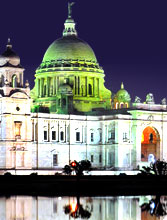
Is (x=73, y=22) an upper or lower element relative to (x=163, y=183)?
upper

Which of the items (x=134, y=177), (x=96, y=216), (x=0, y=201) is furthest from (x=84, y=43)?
(x=96, y=216)

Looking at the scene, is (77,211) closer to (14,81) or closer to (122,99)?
(14,81)

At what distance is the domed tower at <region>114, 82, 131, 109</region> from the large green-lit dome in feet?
23.4

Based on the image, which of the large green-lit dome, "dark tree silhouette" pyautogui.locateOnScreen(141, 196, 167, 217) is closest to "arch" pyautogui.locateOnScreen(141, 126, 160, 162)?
the large green-lit dome

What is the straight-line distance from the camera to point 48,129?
132 m

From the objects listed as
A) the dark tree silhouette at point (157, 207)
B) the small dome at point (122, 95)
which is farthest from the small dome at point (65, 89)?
the dark tree silhouette at point (157, 207)

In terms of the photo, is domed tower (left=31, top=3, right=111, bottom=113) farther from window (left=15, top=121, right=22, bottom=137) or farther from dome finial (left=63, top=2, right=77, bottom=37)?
window (left=15, top=121, right=22, bottom=137)

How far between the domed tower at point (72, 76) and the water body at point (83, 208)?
6473 cm

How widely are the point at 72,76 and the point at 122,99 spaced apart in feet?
29.9

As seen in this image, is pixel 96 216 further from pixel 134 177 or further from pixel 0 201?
Result: pixel 134 177

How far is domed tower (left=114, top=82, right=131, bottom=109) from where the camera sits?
14750cm

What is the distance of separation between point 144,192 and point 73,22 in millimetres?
67698

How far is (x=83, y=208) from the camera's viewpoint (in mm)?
70562

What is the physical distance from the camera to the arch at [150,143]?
141125 millimetres
